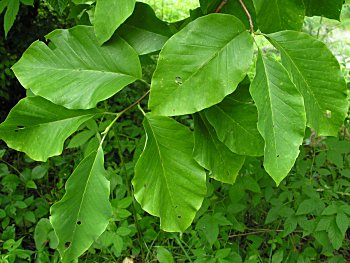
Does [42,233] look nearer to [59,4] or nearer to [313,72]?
[59,4]

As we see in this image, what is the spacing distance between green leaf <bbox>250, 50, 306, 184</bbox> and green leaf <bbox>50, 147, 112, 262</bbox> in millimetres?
281

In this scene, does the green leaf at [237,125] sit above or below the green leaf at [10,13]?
below

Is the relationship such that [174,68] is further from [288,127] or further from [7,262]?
[7,262]

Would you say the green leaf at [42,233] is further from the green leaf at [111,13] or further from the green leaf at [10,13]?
the green leaf at [111,13]

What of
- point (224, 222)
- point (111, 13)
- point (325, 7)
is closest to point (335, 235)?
point (224, 222)

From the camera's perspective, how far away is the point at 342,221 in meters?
1.68

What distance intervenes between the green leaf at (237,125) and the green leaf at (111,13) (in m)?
0.20

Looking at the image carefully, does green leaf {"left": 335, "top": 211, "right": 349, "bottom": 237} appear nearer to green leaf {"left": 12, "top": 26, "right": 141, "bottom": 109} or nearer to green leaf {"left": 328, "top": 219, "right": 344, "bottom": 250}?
green leaf {"left": 328, "top": 219, "right": 344, "bottom": 250}

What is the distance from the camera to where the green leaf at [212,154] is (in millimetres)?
723

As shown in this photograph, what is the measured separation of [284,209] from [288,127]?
135cm

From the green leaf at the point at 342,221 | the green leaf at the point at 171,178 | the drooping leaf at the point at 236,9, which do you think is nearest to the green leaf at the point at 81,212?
the green leaf at the point at 171,178

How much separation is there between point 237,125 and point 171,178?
0.47 feet

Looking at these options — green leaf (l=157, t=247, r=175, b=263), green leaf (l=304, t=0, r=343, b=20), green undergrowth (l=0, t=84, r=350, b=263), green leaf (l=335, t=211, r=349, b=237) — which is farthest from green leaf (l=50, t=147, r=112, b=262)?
green leaf (l=335, t=211, r=349, b=237)

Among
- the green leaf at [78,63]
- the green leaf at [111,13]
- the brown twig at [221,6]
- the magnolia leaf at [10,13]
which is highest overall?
the green leaf at [111,13]
